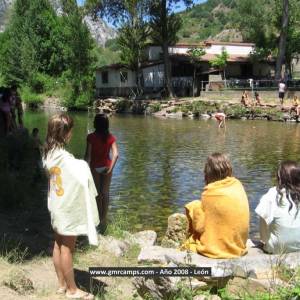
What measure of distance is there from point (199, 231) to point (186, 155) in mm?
13419

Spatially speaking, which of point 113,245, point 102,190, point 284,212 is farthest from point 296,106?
point 284,212

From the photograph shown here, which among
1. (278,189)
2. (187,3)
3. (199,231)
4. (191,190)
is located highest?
(187,3)

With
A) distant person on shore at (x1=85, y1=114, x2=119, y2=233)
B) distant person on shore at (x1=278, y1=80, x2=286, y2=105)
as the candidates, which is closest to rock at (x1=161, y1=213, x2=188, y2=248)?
distant person on shore at (x1=85, y1=114, x2=119, y2=233)

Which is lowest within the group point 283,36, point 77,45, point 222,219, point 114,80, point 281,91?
point 222,219

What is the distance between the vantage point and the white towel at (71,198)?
526 cm

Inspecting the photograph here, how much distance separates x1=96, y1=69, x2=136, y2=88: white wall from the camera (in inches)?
2231


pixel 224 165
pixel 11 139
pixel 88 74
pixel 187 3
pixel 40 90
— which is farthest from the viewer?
pixel 40 90

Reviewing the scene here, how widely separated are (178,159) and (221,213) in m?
12.7

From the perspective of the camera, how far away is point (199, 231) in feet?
19.2

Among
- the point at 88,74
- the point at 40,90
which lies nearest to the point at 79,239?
the point at 88,74

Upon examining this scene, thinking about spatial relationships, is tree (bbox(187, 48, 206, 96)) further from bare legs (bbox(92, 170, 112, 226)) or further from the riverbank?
the riverbank

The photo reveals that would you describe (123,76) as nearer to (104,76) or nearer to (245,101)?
(104,76)

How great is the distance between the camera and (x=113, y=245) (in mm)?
7555

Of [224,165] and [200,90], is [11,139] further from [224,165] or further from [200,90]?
[200,90]
